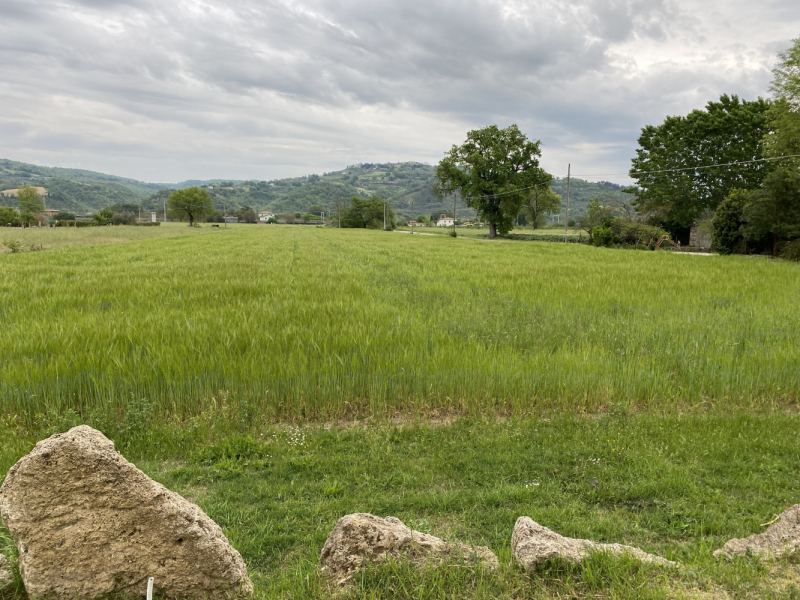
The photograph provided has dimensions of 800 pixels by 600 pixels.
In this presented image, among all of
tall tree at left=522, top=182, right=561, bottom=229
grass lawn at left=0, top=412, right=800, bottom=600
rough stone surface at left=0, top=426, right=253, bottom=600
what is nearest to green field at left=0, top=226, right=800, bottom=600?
grass lawn at left=0, top=412, right=800, bottom=600

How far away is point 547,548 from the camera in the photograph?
7.76 ft

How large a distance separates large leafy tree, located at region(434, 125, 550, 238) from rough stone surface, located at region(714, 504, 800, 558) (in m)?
60.4

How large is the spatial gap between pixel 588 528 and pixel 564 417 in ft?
6.38

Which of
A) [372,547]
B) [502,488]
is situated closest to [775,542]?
[502,488]

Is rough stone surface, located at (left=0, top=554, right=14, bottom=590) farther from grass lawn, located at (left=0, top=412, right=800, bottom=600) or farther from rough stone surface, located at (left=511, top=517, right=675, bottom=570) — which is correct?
rough stone surface, located at (left=511, top=517, right=675, bottom=570)

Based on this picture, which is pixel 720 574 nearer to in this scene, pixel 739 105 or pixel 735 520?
pixel 735 520

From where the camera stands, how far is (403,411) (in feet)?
17.0

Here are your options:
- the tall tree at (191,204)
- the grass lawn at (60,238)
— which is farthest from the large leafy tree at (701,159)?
the tall tree at (191,204)

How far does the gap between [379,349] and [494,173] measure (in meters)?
59.4

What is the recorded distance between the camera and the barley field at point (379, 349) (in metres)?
5.07

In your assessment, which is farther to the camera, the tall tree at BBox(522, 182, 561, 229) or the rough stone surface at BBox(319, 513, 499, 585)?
the tall tree at BBox(522, 182, 561, 229)

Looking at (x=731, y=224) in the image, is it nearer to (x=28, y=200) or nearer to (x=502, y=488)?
(x=502, y=488)

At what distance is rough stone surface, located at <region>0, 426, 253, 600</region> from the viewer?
2.08 meters

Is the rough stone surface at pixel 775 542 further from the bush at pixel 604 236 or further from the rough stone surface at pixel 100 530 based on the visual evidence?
the bush at pixel 604 236
